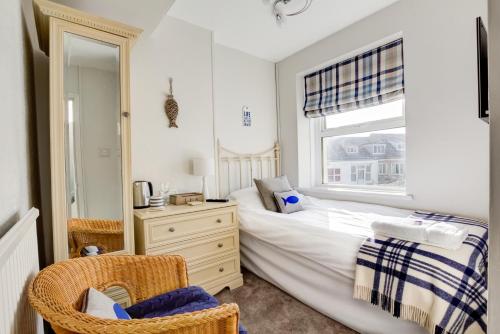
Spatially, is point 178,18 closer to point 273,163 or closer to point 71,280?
point 273,163

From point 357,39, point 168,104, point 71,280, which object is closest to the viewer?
point 71,280

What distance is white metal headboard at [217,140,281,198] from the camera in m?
2.78

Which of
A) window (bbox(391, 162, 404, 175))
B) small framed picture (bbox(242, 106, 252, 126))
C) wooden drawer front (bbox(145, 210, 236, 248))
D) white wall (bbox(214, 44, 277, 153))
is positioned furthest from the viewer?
small framed picture (bbox(242, 106, 252, 126))

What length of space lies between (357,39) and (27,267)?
306 centimetres

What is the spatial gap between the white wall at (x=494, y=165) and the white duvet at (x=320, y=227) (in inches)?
44.4

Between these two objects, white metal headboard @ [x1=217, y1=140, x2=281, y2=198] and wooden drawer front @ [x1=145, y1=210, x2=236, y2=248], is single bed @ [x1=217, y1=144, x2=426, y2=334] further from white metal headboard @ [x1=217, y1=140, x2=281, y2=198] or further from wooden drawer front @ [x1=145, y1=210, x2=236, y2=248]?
wooden drawer front @ [x1=145, y1=210, x2=236, y2=248]

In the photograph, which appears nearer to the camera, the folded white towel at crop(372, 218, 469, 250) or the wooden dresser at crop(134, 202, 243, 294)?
the folded white towel at crop(372, 218, 469, 250)

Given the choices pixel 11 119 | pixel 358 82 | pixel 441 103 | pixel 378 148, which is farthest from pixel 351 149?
pixel 11 119

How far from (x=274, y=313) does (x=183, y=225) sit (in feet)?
3.07

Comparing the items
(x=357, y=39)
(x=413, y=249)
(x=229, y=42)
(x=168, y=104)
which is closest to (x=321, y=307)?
(x=413, y=249)

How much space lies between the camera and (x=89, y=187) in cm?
149

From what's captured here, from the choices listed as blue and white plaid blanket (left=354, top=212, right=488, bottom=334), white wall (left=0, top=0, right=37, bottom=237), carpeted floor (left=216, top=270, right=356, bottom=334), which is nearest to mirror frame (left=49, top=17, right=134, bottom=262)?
white wall (left=0, top=0, right=37, bottom=237)

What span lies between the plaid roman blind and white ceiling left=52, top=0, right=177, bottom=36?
1.92 m

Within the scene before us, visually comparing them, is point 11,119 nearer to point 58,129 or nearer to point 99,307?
point 58,129
